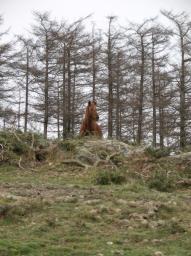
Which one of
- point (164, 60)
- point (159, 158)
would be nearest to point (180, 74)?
point (164, 60)

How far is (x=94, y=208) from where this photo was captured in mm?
8430

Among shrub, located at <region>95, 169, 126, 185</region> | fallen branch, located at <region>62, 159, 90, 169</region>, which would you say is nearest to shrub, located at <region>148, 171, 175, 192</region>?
shrub, located at <region>95, 169, 126, 185</region>

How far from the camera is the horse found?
1945 centimetres

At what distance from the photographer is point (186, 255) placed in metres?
6.23

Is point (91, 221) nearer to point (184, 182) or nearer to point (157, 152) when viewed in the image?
point (184, 182)

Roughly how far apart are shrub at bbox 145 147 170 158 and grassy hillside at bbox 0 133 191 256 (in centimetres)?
49

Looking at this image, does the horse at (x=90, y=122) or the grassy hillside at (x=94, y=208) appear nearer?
the grassy hillside at (x=94, y=208)

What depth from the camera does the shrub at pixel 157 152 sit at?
1614 cm

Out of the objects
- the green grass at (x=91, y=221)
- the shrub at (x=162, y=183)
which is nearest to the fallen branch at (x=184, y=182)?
the shrub at (x=162, y=183)

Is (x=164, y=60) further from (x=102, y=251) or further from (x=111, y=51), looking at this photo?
(x=102, y=251)

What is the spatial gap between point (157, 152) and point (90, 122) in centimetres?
416

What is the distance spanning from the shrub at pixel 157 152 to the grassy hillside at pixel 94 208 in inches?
19.4

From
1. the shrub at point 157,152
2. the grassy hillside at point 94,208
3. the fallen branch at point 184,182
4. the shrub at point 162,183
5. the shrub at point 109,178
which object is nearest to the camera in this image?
the grassy hillside at point 94,208

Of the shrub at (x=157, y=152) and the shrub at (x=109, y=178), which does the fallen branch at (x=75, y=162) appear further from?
the shrub at (x=109, y=178)
